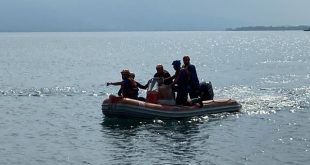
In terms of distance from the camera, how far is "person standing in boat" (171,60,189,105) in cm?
2236

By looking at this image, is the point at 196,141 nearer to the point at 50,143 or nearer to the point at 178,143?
the point at 178,143

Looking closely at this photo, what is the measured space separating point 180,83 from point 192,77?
67cm

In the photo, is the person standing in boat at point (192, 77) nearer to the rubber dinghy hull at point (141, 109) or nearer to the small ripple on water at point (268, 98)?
the rubber dinghy hull at point (141, 109)

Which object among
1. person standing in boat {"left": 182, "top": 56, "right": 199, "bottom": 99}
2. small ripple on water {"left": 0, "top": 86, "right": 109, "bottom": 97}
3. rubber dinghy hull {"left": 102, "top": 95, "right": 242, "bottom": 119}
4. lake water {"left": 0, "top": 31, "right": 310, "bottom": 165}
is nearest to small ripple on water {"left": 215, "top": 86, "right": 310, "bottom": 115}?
lake water {"left": 0, "top": 31, "right": 310, "bottom": 165}

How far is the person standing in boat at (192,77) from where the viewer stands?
2266 cm

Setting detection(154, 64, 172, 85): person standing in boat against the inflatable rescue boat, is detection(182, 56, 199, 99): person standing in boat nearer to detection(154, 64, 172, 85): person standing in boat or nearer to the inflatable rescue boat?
the inflatable rescue boat

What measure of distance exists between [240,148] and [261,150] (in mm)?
641

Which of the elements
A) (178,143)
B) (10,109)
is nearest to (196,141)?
(178,143)

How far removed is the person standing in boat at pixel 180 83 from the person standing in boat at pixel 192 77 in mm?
237

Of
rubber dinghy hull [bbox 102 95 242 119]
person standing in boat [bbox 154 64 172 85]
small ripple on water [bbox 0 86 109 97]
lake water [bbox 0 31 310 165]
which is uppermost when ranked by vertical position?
person standing in boat [bbox 154 64 172 85]

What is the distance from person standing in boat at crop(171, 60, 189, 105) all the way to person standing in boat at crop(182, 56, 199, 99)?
0.24 metres

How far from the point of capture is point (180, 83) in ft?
73.7

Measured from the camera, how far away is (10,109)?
2714cm

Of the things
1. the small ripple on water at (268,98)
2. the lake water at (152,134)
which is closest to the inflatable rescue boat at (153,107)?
the lake water at (152,134)
